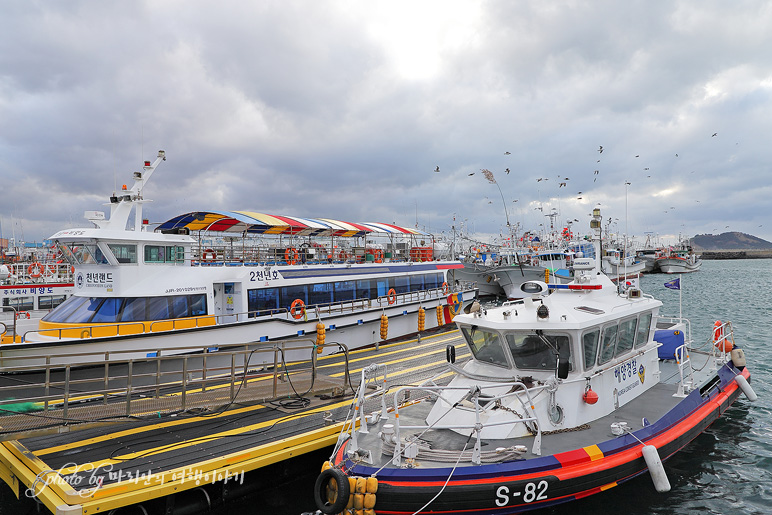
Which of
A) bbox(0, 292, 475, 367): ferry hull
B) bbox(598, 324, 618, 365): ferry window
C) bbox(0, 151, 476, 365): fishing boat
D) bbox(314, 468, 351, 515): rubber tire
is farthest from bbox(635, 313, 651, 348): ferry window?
bbox(314, 468, 351, 515): rubber tire

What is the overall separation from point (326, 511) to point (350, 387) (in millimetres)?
4513

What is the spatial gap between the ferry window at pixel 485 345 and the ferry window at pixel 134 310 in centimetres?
874

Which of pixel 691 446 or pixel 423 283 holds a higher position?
pixel 423 283

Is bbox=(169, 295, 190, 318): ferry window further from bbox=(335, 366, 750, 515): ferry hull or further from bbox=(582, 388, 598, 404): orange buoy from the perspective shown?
bbox=(582, 388, 598, 404): orange buoy

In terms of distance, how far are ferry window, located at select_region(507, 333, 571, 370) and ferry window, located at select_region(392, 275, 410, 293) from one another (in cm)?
1276

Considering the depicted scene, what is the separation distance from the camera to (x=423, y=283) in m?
22.0

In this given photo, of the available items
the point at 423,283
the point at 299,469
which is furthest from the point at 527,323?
the point at 423,283

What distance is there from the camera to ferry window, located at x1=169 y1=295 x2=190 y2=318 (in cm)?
1268

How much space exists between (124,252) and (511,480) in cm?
1112

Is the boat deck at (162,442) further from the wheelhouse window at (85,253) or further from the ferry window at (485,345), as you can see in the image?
the wheelhouse window at (85,253)

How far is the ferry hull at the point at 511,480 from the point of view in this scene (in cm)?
577

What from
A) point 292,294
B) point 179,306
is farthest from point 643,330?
point 179,306

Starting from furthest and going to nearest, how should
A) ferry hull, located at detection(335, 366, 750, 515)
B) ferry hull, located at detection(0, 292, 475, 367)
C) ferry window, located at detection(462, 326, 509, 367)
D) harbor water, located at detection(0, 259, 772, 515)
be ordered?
ferry hull, located at detection(0, 292, 475, 367)
ferry window, located at detection(462, 326, 509, 367)
harbor water, located at detection(0, 259, 772, 515)
ferry hull, located at detection(335, 366, 750, 515)

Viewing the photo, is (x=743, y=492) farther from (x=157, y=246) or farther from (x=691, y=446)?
(x=157, y=246)
